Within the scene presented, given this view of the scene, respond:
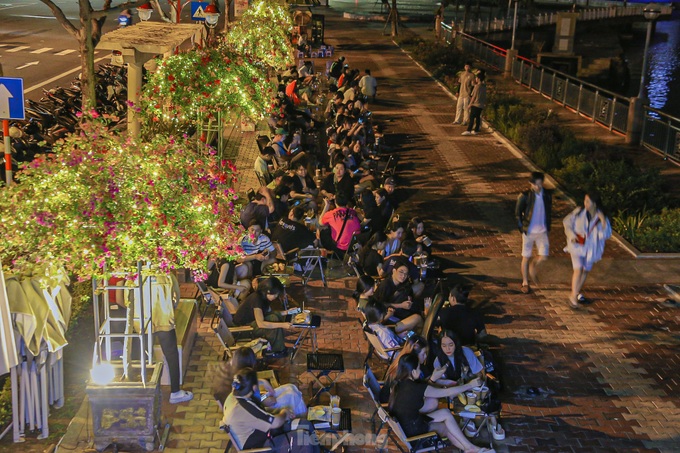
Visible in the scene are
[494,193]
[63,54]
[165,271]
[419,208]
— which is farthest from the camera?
[63,54]

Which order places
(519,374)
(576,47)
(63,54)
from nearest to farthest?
1. (519,374)
2. (63,54)
3. (576,47)

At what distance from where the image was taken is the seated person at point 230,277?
11234mm

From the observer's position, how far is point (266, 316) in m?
10.3

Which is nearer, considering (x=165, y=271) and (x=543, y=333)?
(x=165, y=271)

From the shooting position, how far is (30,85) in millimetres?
29547

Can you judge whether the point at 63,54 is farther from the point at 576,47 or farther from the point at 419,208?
the point at 576,47

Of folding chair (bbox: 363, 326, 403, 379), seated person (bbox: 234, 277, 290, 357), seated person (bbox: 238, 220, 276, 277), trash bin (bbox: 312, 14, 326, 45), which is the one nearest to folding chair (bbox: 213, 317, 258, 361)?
seated person (bbox: 234, 277, 290, 357)

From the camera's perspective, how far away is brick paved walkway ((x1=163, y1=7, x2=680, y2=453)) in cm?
925

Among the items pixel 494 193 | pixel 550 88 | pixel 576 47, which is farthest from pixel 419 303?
pixel 576 47

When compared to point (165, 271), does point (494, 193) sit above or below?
below

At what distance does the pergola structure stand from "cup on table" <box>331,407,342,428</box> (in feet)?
18.2

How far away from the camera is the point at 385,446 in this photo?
8.83 metres

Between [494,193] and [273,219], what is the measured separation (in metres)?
6.25

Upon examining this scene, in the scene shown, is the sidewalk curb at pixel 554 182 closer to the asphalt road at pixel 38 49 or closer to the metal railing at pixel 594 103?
the metal railing at pixel 594 103
